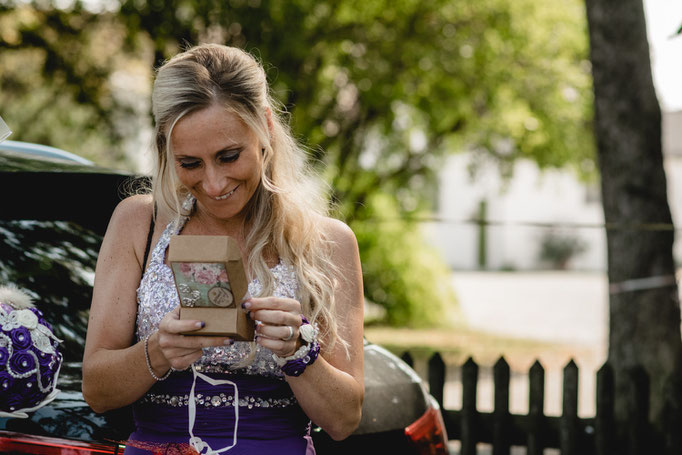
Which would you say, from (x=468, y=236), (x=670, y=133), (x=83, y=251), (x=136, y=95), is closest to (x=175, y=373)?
(x=83, y=251)

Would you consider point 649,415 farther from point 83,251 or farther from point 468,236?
point 468,236

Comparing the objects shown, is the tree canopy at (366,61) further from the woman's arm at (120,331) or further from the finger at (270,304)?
the finger at (270,304)

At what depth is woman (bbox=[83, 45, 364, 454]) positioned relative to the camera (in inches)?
79.1

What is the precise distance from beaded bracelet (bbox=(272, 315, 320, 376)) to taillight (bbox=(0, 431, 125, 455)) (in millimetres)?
535

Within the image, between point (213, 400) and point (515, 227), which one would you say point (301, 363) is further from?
point (515, 227)

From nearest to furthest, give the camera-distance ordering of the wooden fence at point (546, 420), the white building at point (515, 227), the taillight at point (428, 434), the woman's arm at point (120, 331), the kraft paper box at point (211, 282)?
the kraft paper box at point (211, 282)
the woman's arm at point (120, 331)
the taillight at point (428, 434)
the wooden fence at point (546, 420)
the white building at point (515, 227)

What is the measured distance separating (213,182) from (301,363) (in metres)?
0.47

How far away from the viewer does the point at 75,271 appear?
8.94 ft

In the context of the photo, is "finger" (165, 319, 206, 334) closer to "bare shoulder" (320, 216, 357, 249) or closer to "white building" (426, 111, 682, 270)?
"bare shoulder" (320, 216, 357, 249)

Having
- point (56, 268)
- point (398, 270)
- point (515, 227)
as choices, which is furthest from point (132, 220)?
point (515, 227)

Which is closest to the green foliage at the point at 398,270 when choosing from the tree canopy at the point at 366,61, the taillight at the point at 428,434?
the tree canopy at the point at 366,61

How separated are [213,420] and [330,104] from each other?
10.3 metres

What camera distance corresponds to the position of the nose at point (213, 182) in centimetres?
203

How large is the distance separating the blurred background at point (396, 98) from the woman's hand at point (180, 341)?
245 inches
